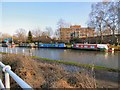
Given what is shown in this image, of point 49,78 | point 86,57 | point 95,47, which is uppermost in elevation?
point 49,78

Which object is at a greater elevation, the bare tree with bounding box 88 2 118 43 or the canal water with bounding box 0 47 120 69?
the bare tree with bounding box 88 2 118 43

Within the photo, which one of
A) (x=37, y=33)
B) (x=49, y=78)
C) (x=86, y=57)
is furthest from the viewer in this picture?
(x=37, y=33)

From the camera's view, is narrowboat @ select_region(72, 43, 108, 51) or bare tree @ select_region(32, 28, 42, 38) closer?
narrowboat @ select_region(72, 43, 108, 51)

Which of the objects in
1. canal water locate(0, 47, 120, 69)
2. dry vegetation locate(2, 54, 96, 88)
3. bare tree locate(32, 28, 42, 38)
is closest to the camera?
dry vegetation locate(2, 54, 96, 88)

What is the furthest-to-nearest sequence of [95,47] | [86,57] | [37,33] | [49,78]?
[37,33] < [95,47] < [86,57] < [49,78]

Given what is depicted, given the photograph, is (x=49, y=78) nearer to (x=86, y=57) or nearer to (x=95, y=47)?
(x=86, y=57)

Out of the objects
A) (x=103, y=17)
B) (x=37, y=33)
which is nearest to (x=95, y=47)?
(x=103, y=17)

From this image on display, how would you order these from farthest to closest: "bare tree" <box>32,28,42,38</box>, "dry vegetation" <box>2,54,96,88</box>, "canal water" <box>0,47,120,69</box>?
"bare tree" <box>32,28,42,38</box>, "canal water" <box>0,47,120,69</box>, "dry vegetation" <box>2,54,96,88</box>

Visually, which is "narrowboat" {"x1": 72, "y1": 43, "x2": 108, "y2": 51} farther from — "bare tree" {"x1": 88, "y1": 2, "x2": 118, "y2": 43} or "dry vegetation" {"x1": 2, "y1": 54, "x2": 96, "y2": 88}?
"dry vegetation" {"x1": 2, "y1": 54, "x2": 96, "y2": 88}

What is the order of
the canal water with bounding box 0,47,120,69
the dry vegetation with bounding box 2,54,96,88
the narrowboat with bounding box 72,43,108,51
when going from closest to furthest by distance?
the dry vegetation with bounding box 2,54,96,88 → the canal water with bounding box 0,47,120,69 → the narrowboat with bounding box 72,43,108,51

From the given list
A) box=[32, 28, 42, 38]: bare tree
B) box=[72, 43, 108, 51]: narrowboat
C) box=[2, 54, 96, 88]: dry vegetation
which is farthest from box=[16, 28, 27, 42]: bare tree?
box=[2, 54, 96, 88]: dry vegetation

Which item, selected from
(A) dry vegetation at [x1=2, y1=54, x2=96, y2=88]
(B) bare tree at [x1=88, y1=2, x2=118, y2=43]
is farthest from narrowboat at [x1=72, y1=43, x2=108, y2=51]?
(A) dry vegetation at [x1=2, y1=54, x2=96, y2=88]

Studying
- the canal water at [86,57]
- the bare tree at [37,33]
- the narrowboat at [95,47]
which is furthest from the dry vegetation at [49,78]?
the bare tree at [37,33]

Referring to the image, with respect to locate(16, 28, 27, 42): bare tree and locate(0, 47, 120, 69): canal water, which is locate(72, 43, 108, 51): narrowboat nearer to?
locate(0, 47, 120, 69): canal water
